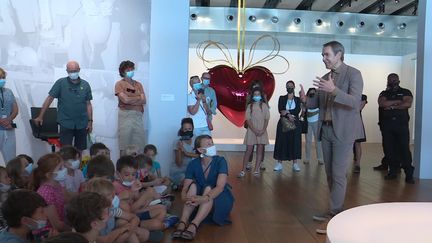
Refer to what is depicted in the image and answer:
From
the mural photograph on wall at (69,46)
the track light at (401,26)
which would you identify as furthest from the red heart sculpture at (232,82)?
the track light at (401,26)

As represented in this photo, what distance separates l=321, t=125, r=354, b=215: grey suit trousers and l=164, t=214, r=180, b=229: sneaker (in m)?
1.34

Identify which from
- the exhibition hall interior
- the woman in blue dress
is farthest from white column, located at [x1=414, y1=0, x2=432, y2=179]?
the woman in blue dress

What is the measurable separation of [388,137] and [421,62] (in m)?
1.23

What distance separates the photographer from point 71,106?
5.13 meters

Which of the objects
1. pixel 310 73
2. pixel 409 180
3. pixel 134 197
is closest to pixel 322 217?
pixel 134 197

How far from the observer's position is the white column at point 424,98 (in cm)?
685

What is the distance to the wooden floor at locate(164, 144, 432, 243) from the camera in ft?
12.0

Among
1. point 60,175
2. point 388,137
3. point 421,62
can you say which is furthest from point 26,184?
point 421,62

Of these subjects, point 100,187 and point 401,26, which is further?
point 401,26

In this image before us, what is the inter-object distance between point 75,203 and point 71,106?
294 centimetres

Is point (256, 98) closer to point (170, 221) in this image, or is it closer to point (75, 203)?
point (170, 221)

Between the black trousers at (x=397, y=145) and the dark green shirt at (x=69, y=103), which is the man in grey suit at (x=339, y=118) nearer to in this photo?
the dark green shirt at (x=69, y=103)

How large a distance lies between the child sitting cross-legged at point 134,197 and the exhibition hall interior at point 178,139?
12mm

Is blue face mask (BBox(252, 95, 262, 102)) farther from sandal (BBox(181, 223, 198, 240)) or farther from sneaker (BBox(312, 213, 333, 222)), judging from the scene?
sandal (BBox(181, 223, 198, 240))
